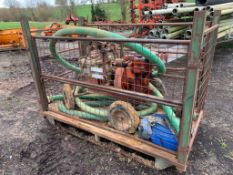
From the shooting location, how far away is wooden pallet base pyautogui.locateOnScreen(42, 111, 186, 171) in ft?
6.56

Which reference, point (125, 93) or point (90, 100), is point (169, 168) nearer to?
point (125, 93)

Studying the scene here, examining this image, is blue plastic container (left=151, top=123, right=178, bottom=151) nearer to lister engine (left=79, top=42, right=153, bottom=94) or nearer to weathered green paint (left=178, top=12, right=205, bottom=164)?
weathered green paint (left=178, top=12, right=205, bottom=164)

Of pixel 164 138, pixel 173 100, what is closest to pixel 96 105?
pixel 164 138

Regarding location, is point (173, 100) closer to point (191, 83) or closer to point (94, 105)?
point (191, 83)

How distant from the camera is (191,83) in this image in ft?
5.41

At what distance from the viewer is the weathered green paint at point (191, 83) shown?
1486 mm

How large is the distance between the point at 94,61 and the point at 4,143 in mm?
1677

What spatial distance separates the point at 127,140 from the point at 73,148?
2.52 ft

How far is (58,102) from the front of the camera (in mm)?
3207

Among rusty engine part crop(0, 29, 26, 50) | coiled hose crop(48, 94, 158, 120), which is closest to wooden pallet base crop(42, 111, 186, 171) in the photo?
coiled hose crop(48, 94, 158, 120)

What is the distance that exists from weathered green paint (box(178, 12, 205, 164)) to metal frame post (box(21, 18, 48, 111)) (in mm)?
1982

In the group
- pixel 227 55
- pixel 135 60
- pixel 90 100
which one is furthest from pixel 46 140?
pixel 227 55

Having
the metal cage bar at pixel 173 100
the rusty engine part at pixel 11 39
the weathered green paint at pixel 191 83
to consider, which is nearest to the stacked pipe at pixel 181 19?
the metal cage bar at pixel 173 100

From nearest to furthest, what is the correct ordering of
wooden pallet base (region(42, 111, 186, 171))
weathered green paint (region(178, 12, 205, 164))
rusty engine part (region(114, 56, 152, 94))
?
weathered green paint (region(178, 12, 205, 164))
wooden pallet base (region(42, 111, 186, 171))
rusty engine part (region(114, 56, 152, 94))
